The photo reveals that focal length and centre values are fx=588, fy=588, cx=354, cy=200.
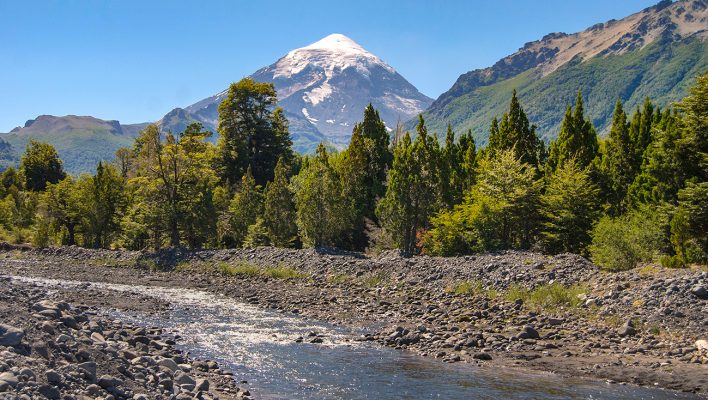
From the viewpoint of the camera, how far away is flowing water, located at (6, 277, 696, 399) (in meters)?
18.1

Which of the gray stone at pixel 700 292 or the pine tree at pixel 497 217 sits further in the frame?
the pine tree at pixel 497 217

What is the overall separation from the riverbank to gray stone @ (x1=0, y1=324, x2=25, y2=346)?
1326 centimetres

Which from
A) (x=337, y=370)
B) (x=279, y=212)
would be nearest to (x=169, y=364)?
(x=337, y=370)

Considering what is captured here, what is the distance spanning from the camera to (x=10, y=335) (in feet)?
46.1

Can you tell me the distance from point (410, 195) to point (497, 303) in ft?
70.6

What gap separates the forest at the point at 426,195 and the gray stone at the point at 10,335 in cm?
2958

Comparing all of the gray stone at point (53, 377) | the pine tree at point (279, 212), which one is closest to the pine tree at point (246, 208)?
the pine tree at point (279, 212)

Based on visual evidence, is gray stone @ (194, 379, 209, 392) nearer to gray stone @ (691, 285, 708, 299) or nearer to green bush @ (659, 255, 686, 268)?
gray stone @ (691, 285, 708, 299)

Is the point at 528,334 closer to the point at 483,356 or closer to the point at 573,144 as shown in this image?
the point at 483,356

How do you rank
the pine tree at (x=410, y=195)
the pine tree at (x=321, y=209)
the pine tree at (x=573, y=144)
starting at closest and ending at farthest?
the pine tree at (x=573, y=144) < the pine tree at (x=410, y=195) < the pine tree at (x=321, y=209)

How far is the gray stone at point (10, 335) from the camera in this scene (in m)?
13.9

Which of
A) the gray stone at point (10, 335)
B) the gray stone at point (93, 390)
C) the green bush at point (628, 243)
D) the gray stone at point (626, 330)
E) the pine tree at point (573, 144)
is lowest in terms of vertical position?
the gray stone at point (626, 330)

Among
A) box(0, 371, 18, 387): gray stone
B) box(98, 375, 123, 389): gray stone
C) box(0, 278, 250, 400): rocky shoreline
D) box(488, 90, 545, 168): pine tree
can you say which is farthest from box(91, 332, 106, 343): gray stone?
box(488, 90, 545, 168): pine tree

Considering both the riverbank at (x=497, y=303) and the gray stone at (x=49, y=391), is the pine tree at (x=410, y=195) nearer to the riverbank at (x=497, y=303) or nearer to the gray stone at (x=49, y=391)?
the riverbank at (x=497, y=303)
